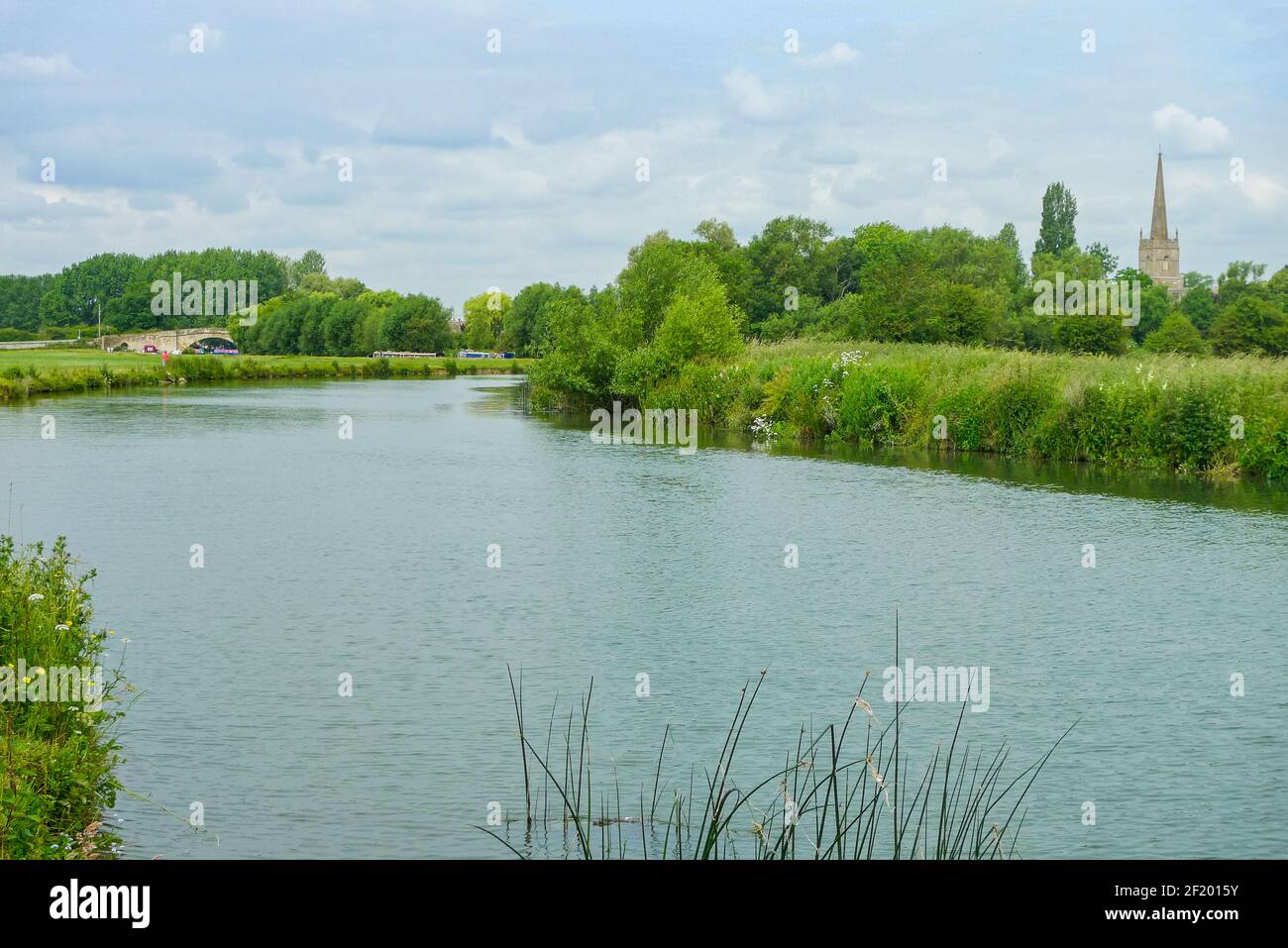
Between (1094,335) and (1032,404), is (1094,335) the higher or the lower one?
the higher one

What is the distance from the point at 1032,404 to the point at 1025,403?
26cm

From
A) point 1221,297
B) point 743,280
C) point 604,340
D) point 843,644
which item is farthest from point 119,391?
point 1221,297

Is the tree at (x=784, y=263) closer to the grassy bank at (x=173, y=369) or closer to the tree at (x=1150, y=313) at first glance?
the tree at (x=1150, y=313)

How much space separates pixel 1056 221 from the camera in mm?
142750

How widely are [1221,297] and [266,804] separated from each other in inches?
5667

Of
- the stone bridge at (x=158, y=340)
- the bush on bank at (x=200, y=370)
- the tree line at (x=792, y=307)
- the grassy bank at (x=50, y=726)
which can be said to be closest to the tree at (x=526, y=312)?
the tree line at (x=792, y=307)

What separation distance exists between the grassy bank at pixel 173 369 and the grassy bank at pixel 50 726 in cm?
6335

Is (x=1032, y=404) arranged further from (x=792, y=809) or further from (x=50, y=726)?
(x=50, y=726)

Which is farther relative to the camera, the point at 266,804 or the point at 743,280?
the point at 743,280

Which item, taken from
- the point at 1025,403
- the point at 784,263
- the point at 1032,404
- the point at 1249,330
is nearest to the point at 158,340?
the point at 784,263

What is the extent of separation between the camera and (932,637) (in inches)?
642

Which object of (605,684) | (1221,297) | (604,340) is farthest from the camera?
(1221,297)

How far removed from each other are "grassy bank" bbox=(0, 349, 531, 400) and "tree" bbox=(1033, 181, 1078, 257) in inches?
2294

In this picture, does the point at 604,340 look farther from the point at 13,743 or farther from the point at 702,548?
the point at 13,743
